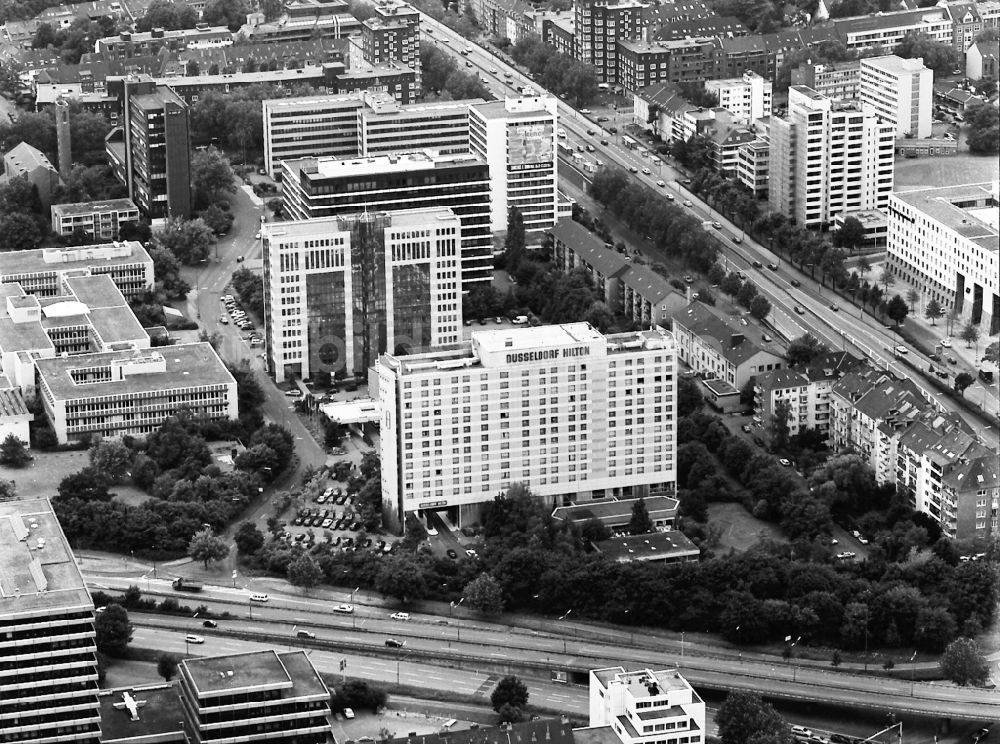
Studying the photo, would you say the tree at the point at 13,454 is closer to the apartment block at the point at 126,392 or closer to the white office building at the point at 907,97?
the apartment block at the point at 126,392

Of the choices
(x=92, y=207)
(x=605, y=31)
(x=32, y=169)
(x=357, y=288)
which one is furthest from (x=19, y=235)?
(x=605, y=31)

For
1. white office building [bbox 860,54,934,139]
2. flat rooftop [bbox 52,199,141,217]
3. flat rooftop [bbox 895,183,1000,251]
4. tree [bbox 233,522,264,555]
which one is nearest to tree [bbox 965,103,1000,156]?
white office building [bbox 860,54,934,139]

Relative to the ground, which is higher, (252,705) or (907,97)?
(907,97)

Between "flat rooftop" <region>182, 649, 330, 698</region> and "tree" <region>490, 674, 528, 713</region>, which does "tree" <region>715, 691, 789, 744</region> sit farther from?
"flat rooftop" <region>182, 649, 330, 698</region>

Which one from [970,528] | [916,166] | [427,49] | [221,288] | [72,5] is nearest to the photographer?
[970,528]

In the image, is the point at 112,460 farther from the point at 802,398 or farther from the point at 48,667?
the point at 802,398

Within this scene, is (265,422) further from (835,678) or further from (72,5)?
(72,5)

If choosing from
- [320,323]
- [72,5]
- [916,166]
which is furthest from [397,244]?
[72,5]
